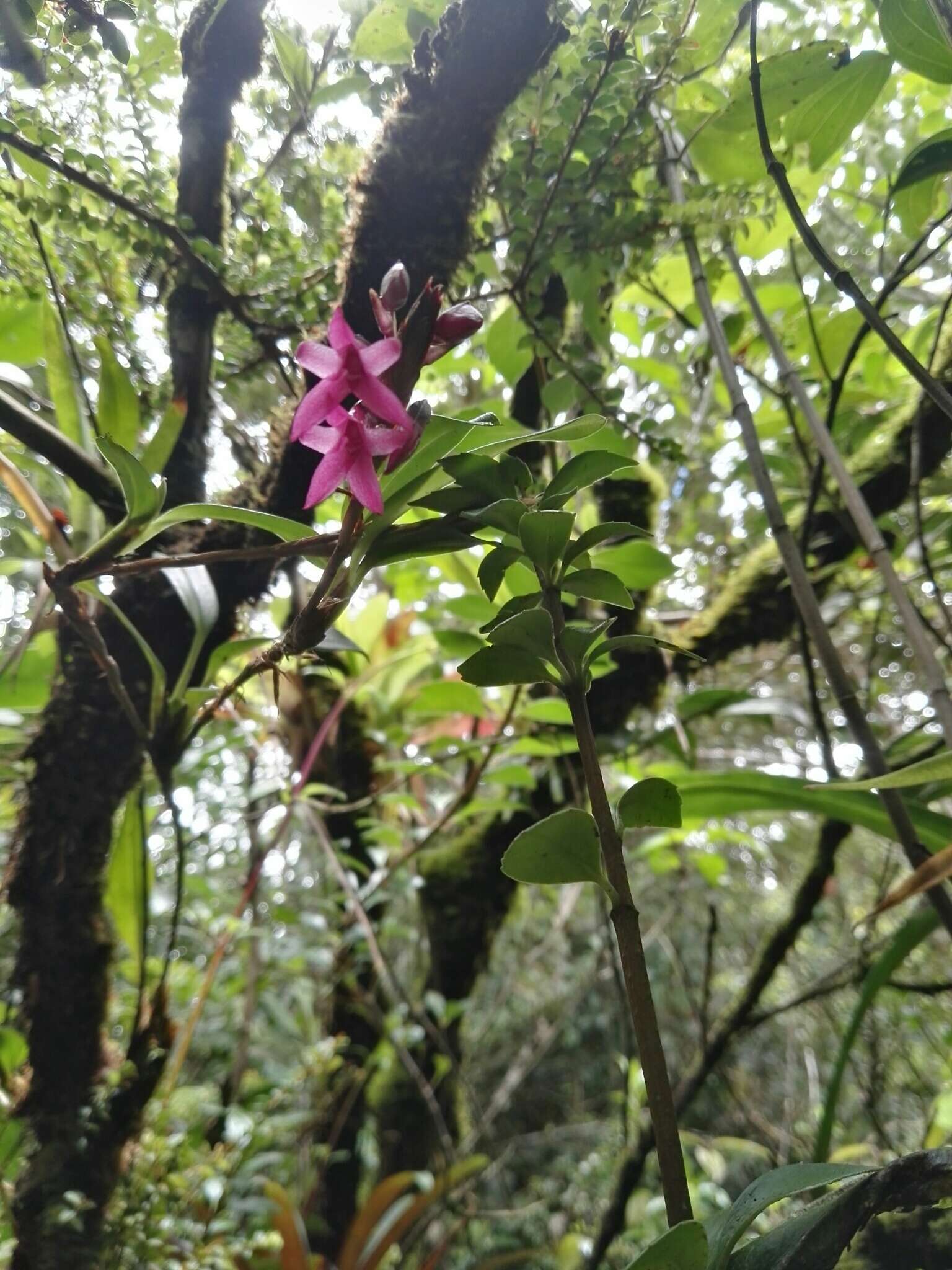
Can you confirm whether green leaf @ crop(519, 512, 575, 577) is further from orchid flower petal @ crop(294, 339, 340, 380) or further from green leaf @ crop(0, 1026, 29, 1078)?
green leaf @ crop(0, 1026, 29, 1078)

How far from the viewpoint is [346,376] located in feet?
0.89

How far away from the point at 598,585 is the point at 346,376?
0.13 m

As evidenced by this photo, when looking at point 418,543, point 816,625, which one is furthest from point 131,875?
point 816,625

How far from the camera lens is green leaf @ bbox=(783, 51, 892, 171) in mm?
471

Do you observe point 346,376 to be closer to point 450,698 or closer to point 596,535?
point 596,535

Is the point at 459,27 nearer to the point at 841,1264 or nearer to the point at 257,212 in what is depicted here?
the point at 257,212

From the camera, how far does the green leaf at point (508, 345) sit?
655 mm

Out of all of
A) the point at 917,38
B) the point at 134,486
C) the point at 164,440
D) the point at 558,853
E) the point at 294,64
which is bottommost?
the point at 558,853

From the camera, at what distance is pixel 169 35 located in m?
0.62

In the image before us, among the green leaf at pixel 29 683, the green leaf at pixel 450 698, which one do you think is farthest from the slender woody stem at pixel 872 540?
the green leaf at pixel 29 683

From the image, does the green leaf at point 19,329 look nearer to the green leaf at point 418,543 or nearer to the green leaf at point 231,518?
the green leaf at point 231,518

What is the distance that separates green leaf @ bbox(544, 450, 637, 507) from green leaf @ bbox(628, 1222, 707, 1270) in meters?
0.24

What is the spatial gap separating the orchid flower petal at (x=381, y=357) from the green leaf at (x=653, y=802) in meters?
0.18

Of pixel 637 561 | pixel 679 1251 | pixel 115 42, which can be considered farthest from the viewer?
pixel 637 561
